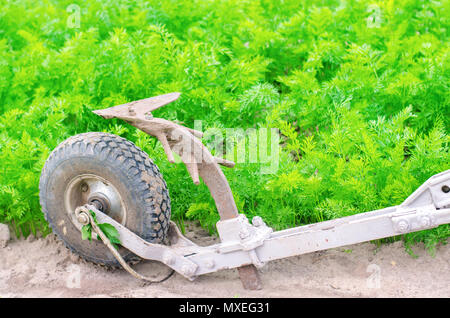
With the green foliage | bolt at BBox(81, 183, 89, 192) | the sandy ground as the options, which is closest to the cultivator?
bolt at BBox(81, 183, 89, 192)

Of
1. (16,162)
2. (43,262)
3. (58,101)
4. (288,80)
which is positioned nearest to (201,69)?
(288,80)

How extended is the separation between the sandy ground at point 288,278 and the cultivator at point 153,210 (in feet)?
0.42

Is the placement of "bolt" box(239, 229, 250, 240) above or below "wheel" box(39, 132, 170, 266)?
below

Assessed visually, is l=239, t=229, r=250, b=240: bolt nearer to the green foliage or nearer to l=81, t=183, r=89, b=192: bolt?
the green foliage

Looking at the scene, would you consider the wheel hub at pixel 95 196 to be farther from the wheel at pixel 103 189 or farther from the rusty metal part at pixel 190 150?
the rusty metal part at pixel 190 150

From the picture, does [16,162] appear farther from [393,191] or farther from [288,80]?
[393,191]

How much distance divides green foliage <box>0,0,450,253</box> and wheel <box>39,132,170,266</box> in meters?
0.41

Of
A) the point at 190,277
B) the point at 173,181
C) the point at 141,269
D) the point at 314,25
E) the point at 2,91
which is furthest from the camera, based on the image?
the point at 314,25

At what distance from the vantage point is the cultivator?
310 cm

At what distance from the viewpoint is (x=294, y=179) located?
3486mm

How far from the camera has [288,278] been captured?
11.2 ft

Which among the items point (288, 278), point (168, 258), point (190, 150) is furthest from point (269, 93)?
point (168, 258)

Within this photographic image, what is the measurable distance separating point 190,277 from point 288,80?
164cm

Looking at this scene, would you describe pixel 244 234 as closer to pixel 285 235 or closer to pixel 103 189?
pixel 285 235
